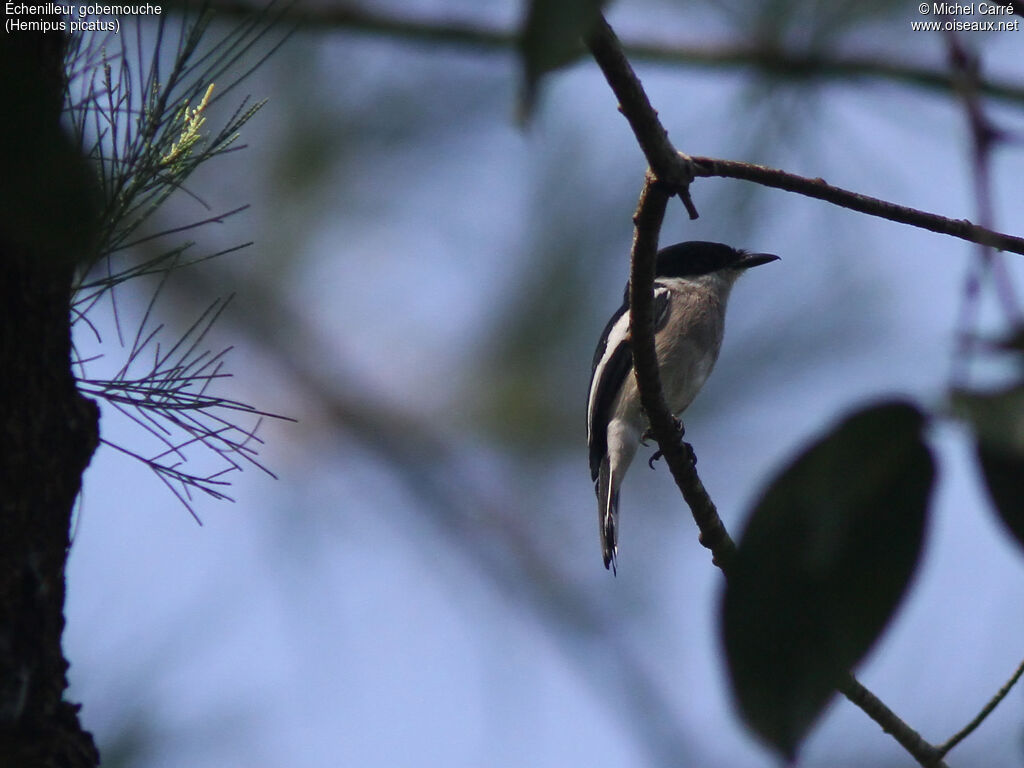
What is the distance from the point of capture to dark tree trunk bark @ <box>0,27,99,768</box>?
1.75m

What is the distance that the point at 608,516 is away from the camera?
4316 mm

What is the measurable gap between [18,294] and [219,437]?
64 cm

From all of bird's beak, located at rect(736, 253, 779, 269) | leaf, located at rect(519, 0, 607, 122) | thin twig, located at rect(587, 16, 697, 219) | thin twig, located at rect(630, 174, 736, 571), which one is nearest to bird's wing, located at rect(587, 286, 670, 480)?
bird's beak, located at rect(736, 253, 779, 269)

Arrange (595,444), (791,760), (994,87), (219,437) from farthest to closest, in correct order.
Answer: (595,444), (994,87), (219,437), (791,760)

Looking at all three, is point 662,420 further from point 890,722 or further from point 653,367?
point 890,722

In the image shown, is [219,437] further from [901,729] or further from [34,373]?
[901,729]

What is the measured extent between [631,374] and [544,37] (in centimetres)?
389

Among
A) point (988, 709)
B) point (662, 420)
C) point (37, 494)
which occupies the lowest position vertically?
point (988, 709)

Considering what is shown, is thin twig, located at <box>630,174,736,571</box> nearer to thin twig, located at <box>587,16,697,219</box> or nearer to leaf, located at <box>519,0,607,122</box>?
thin twig, located at <box>587,16,697,219</box>

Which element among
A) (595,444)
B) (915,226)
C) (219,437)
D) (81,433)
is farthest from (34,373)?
(595,444)

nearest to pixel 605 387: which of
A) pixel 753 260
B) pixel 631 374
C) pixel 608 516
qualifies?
pixel 631 374

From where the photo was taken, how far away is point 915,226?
1.83 m

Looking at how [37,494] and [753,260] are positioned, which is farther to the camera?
[753,260]

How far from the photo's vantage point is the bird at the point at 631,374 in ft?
14.6
